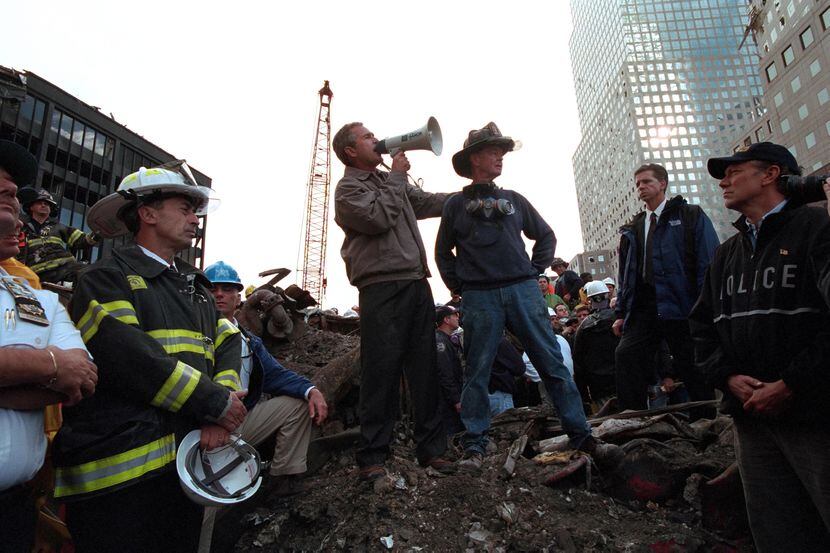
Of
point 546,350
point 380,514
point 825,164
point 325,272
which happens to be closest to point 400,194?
point 546,350

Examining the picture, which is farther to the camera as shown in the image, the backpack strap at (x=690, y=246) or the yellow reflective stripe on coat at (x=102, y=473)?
the backpack strap at (x=690, y=246)

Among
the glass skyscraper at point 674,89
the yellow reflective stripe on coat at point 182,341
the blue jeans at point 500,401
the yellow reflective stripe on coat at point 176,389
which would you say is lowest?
the blue jeans at point 500,401

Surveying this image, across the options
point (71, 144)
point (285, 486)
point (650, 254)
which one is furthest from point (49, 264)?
point (71, 144)

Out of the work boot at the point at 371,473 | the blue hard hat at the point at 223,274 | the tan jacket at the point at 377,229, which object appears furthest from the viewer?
the blue hard hat at the point at 223,274

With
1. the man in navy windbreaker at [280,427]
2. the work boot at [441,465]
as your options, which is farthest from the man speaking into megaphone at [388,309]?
the man in navy windbreaker at [280,427]

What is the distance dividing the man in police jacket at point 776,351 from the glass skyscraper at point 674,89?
107907 mm

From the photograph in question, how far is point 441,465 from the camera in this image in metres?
3.12

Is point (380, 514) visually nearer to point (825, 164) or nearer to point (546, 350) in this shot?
point (546, 350)

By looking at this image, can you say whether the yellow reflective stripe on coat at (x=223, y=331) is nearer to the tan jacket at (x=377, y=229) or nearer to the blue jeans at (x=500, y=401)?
the tan jacket at (x=377, y=229)

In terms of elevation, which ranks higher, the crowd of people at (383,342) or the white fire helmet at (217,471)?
the crowd of people at (383,342)

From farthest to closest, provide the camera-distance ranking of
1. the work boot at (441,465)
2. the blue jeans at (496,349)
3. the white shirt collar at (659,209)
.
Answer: the white shirt collar at (659,209)
the blue jeans at (496,349)
the work boot at (441,465)

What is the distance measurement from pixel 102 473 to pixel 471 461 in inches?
87.6

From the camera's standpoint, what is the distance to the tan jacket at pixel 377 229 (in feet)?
10.6

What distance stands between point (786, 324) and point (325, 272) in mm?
49087
